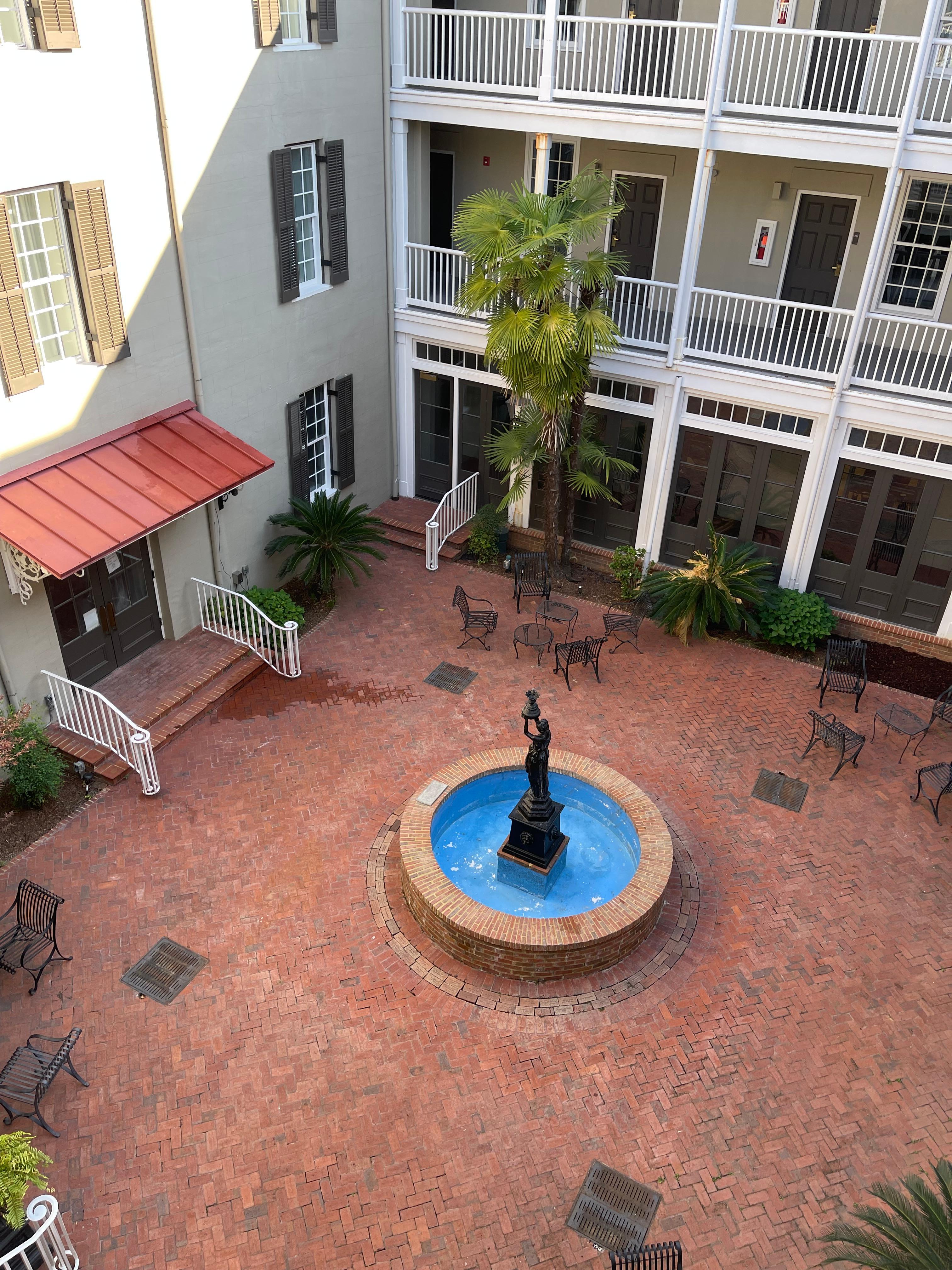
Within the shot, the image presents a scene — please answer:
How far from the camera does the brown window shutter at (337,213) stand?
15.0 m

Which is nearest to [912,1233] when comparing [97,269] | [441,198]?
[97,269]

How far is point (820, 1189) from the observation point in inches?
326

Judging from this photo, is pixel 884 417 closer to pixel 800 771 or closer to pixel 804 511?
pixel 804 511

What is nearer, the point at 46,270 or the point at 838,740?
the point at 46,270

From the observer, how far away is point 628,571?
1641cm

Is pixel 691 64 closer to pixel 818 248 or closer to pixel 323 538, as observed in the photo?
pixel 818 248

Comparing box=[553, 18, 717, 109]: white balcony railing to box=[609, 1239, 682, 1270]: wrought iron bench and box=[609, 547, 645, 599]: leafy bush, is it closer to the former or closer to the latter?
box=[609, 547, 645, 599]: leafy bush

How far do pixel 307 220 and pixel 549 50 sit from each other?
4.43 meters

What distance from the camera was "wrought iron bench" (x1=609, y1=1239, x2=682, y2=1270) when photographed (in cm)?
719

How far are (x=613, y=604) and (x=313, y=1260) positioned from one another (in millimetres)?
10963

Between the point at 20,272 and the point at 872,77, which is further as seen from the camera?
the point at 872,77

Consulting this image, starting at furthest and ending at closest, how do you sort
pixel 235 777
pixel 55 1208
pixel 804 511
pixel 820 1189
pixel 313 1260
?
pixel 804 511 < pixel 235 777 < pixel 820 1189 < pixel 313 1260 < pixel 55 1208

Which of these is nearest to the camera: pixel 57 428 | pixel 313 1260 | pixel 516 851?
pixel 313 1260

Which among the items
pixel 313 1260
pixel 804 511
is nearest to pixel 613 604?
pixel 804 511
